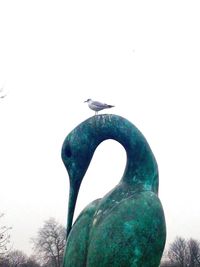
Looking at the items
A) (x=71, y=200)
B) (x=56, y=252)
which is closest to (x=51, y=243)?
(x=56, y=252)

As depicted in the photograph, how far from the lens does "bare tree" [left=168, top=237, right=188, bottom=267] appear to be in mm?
56094

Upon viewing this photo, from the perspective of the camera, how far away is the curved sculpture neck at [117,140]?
561cm

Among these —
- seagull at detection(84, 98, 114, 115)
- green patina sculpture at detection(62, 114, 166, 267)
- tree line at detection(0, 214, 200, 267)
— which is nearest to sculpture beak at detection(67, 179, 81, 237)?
green patina sculpture at detection(62, 114, 166, 267)

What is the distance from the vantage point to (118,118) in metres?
5.82

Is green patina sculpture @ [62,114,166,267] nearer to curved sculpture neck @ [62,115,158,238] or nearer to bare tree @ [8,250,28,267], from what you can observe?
curved sculpture neck @ [62,115,158,238]

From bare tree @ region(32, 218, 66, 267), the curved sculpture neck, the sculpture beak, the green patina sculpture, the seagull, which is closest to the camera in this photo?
the green patina sculpture

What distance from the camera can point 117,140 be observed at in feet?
19.1

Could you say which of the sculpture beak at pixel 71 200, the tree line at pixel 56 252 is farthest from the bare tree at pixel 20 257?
the sculpture beak at pixel 71 200

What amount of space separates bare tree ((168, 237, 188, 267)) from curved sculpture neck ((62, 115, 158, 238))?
53212 millimetres

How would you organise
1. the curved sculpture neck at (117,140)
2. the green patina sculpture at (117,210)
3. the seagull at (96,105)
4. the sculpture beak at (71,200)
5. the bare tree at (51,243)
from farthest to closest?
the bare tree at (51,243) < the seagull at (96,105) < the sculpture beak at (71,200) < the curved sculpture neck at (117,140) < the green patina sculpture at (117,210)

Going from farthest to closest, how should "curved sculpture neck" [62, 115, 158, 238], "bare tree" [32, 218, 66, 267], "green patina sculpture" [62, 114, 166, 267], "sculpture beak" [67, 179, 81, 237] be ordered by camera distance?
"bare tree" [32, 218, 66, 267]
"sculpture beak" [67, 179, 81, 237]
"curved sculpture neck" [62, 115, 158, 238]
"green patina sculpture" [62, 114, 166, 267]

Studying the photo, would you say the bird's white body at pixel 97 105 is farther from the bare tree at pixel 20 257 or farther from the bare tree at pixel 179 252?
the bare tree at pixel 179 252

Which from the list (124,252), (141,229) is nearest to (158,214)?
(141,229)

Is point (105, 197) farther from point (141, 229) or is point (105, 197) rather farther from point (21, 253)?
point (21, 253)
